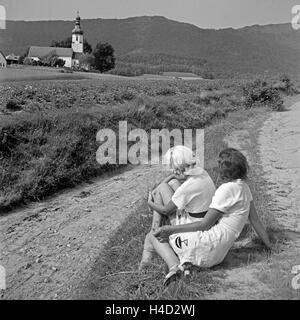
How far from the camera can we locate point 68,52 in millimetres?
10477

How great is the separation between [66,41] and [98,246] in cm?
431

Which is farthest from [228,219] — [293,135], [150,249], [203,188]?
[293,135]

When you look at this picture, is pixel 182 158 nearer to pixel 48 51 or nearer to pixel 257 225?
pixel 257 225

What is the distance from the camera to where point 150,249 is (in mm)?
4328

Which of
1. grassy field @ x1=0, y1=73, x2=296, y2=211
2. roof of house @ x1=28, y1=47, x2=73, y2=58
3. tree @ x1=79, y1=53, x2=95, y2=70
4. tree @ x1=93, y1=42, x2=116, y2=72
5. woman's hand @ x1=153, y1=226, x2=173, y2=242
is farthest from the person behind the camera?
tree @ x1=79, y1=53, x2=95, y2=70

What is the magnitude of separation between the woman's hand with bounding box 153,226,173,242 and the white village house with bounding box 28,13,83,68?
565cm

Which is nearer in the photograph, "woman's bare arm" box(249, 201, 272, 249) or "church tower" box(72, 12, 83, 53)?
"woman's bare arm" box(249, 201, 272, 249)

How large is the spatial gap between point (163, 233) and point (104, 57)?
8246 mm

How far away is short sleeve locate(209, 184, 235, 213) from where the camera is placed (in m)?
4.04

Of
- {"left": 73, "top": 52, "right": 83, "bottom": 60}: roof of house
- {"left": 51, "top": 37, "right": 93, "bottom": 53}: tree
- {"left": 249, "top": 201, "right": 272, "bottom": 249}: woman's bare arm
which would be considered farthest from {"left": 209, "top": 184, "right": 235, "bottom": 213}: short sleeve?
{"left": 73, "top": 52, "right": 83, "bottom": 60}: roof of house

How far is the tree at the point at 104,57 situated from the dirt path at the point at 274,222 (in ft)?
11.5

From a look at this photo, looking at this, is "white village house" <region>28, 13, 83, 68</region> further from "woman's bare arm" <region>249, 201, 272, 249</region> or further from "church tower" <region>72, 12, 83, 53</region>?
"woman's bare arm" <region>249, 201, 272, 249</region>

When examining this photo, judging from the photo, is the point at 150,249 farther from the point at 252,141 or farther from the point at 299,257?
the point at 252,141
